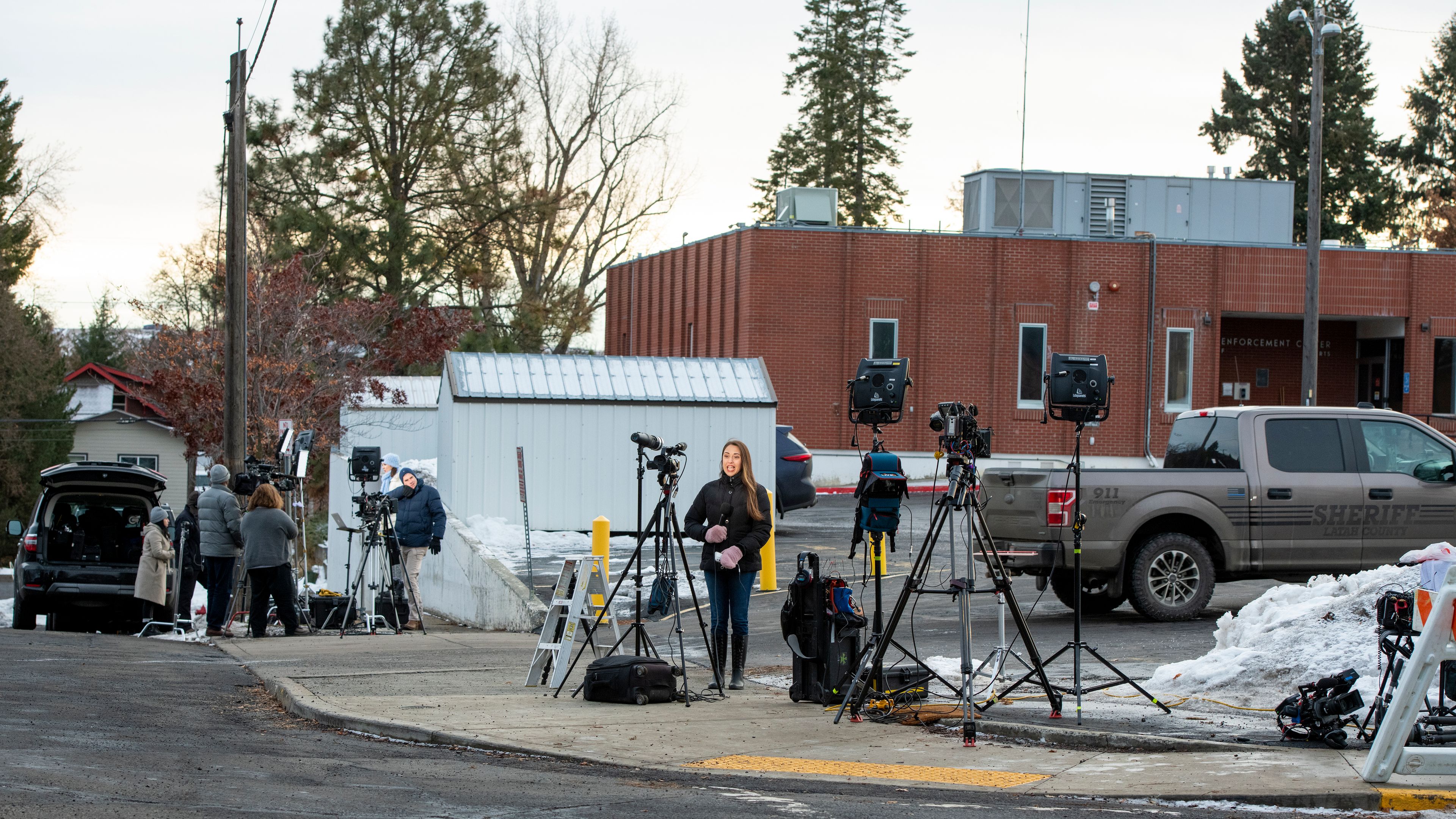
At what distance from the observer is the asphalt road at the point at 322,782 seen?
6.59m

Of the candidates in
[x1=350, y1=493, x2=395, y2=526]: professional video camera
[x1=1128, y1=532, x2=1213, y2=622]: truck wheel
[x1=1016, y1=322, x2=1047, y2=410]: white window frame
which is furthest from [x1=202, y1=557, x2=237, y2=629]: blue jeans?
[x1=1016, y1=322, x2=1047, y2=410]: white window frame

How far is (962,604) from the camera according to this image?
8.74m

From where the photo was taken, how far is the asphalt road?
6586mm

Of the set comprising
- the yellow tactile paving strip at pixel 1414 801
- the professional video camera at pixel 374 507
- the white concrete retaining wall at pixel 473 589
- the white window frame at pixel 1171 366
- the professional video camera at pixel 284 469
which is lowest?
the white concrete retaining wall at pixel 473 589

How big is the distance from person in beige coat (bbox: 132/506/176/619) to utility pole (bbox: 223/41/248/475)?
92.6 inches

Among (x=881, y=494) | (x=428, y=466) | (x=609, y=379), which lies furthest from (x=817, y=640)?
(x=428, y=466)

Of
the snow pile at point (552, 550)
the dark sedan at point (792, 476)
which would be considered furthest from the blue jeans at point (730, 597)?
the dark sedan at point (792, 476)

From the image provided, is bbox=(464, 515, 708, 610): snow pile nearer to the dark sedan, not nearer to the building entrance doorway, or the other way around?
the dark sedan

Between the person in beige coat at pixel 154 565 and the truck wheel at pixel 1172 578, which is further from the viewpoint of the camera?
the person in beige coat at pixel 154 565

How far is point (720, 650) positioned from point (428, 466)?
14.3m

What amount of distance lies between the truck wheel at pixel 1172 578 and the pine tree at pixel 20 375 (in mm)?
45367

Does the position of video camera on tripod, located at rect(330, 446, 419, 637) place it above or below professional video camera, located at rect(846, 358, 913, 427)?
below

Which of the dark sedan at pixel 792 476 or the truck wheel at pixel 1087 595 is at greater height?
the dark sedan at pixel 792 476

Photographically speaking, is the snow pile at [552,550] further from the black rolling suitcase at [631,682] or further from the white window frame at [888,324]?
the white window frame at [888,324]
